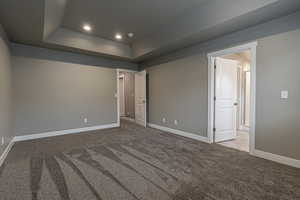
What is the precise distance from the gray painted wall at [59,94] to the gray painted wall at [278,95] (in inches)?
172

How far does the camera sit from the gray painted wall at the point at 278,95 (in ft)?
7.72

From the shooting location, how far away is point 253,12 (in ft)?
7.45

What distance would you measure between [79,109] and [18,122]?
4.94 ft

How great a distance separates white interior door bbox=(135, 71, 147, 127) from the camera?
215 inches

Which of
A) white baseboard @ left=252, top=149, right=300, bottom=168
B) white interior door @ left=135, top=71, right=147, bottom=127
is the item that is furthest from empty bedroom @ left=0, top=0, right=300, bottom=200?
white interior door @ left=135, top=71, right=147, bottom=127

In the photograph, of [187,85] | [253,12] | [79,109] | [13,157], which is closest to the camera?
[253,12]

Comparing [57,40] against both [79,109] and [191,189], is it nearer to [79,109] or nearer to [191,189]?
[79,109]

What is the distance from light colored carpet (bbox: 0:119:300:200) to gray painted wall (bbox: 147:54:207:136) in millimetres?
894

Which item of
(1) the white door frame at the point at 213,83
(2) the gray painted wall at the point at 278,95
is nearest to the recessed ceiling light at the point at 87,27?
(1) the white door frame at the point at 213,83

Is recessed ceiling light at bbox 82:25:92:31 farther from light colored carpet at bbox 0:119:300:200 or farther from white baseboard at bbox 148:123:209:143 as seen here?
white baseboard at bbox 148:123:209:143

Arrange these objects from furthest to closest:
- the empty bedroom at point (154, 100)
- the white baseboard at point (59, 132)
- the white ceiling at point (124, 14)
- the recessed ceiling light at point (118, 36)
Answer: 1. the recessed ceiling light at point (118, 36)
2. the white baseboard at point (59, 132)
3. the white ceiling at point (124, 14)
4. the empty bedroom at point (154, 100)

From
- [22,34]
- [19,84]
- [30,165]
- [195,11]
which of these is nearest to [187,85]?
[195,11]

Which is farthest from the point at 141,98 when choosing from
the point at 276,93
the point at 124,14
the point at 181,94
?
the point at 276,93

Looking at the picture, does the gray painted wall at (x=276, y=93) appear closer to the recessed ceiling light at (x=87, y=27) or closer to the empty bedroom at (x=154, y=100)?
the empty bedroom at (x=154, y=100)
